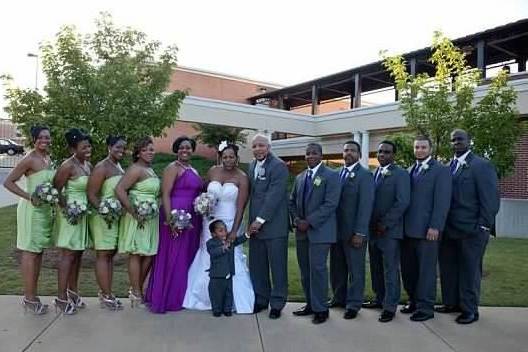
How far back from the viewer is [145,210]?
6027 millimetres

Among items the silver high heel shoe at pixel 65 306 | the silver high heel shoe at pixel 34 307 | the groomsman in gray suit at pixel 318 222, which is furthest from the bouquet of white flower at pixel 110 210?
the groomsman in gray suit at pixel 318 222

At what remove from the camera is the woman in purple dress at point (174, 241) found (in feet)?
20.5

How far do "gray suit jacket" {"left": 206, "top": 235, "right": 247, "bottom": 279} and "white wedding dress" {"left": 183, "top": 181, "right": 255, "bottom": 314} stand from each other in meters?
0.18

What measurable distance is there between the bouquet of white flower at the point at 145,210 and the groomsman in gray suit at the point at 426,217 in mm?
2956

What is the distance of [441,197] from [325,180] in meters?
1.34

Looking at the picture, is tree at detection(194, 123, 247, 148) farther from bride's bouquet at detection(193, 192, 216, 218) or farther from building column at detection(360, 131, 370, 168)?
bride's bouquet at detection(193, 192, 216, 218)

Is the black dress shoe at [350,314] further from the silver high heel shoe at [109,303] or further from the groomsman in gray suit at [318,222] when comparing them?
the silver high heel shoe at [109,303]

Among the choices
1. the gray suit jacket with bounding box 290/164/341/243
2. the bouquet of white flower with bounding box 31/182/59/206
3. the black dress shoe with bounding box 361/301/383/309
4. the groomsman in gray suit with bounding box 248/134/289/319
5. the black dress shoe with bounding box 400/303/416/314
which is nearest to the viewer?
the bouquet of white flower with bounding box 31/182/59/206

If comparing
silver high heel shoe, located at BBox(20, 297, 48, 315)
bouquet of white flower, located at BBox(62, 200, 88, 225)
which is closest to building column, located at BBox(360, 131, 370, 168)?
bouquet of white flower, located at BBox(62, 200, 88, 225)

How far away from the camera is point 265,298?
252 inches

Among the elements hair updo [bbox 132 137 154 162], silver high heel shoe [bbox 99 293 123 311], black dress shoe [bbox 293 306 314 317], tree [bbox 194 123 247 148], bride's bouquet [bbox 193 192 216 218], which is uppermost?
Result: tree [bbox 194 123 247 148]

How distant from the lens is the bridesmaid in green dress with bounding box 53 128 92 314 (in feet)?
19.8

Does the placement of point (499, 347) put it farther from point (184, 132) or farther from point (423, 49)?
point (184, 132)

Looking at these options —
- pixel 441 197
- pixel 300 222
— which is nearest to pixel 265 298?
pixel 300 222
